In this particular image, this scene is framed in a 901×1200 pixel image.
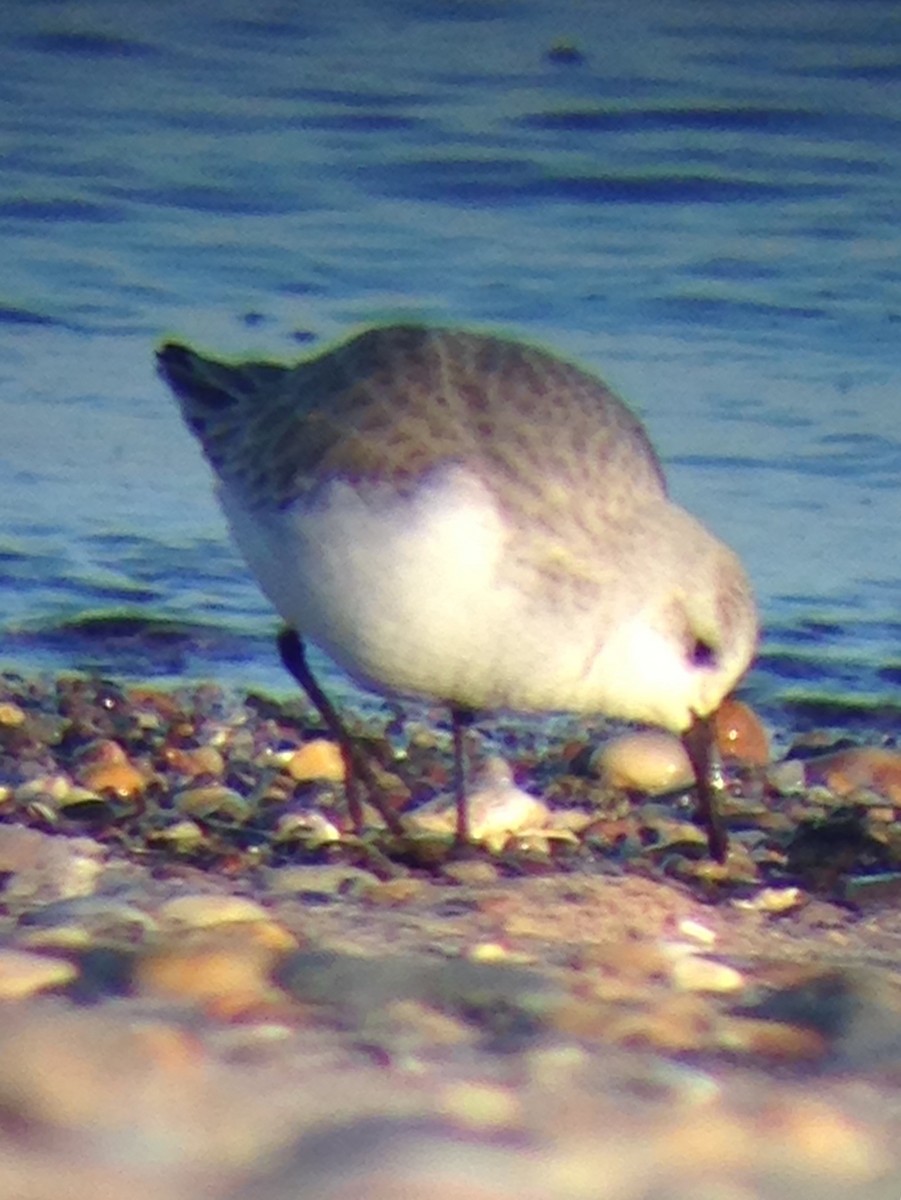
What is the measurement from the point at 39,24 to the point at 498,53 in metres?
1.92

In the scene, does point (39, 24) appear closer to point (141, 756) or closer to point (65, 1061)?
point (141, 756)

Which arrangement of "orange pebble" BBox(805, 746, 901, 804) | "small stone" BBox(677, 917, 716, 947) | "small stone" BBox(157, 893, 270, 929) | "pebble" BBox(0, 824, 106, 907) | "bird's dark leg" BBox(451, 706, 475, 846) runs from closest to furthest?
"small stone" BBox(157, 893, 270, 929)
"small stone" BBox(677, 917, 716, 947)
"pebble" BBox(0, 824, 106, 907)
"bird's dark leg" BBox(451, 706, 475, 846)
"orange pebble" BBox(805, 746, 901, 804)

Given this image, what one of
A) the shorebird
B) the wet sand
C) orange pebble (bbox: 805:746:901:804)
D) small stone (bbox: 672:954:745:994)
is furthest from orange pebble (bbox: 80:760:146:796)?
small stone (bbox: 672:954:745:994)

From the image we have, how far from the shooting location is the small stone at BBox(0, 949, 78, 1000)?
2.71 metres

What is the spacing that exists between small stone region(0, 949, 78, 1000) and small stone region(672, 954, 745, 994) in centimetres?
71

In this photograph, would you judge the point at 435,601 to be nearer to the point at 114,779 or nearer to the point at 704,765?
the point at 704,765

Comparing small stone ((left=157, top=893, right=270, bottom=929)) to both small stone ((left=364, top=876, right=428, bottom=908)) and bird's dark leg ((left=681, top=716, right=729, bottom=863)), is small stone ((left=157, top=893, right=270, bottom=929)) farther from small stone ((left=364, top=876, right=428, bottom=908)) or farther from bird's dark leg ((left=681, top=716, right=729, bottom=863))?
bird's dark leg ((left=681, top=716, right=729, bottom=863))

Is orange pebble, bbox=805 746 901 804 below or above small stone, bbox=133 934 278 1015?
below

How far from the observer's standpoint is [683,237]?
9.44 meters

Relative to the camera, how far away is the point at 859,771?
576 cm

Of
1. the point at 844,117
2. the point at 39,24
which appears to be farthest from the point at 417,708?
the point at 39,24

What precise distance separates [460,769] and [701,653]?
1.80ft

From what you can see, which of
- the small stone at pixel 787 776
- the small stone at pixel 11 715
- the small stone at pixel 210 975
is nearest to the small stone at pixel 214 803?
the small stone at pixel 11 715

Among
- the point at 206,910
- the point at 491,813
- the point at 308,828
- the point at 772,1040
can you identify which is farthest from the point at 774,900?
the point at 772,1040
